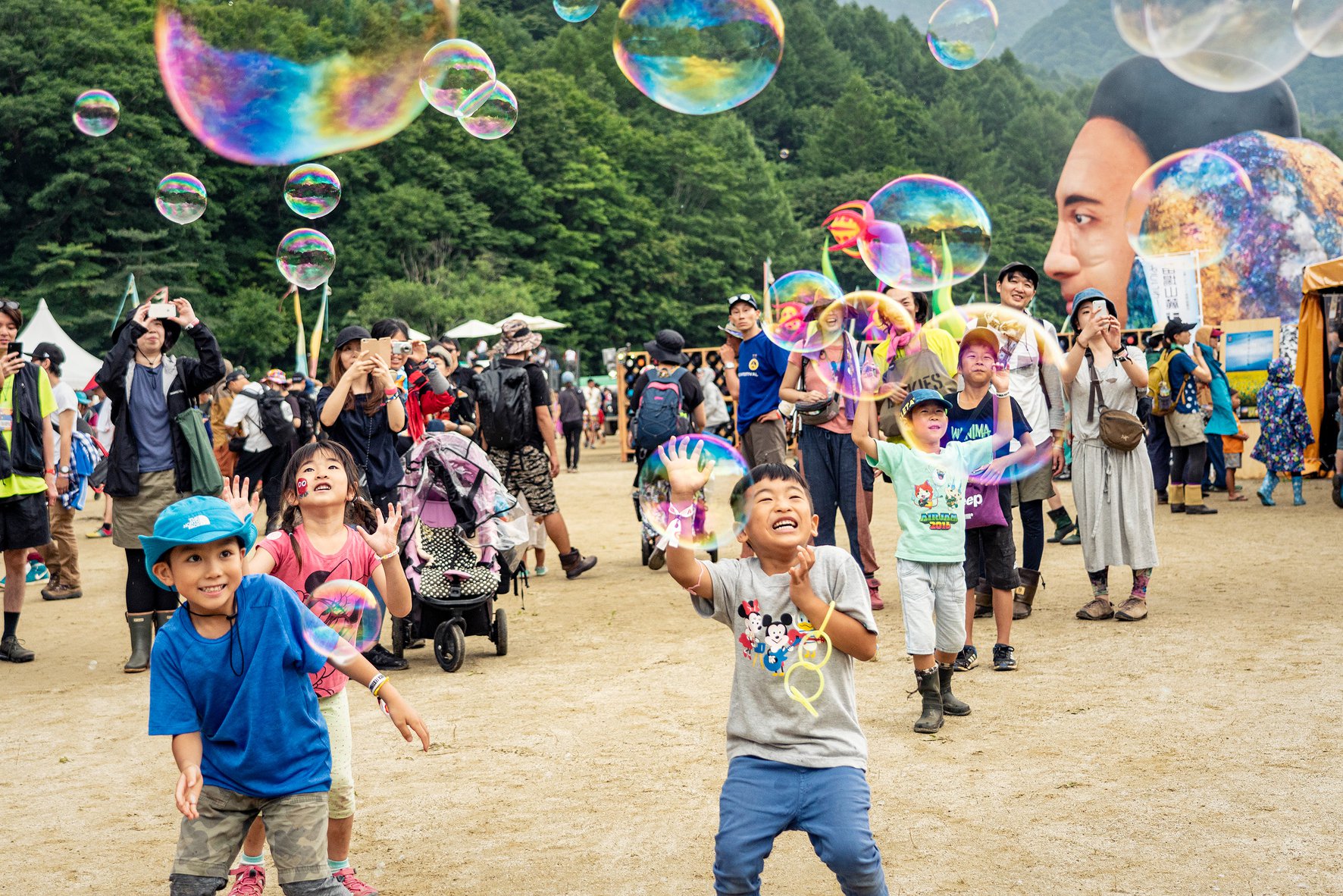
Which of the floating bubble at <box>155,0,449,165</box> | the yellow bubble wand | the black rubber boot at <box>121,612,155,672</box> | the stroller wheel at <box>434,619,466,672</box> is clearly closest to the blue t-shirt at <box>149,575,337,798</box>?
the yellow bubble wand

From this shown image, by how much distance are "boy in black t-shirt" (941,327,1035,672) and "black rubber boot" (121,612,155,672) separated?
4479 millimetres

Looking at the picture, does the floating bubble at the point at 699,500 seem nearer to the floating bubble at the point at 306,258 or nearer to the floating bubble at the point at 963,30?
the floating bubble at the point at 306,258

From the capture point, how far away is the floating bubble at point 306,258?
9.96 metres

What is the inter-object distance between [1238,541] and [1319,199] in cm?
2529

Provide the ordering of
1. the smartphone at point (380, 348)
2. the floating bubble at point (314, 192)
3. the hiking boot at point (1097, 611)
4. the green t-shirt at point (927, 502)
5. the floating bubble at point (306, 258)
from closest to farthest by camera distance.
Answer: the green t-shirt at point (927, 502) → the smartphone at point (380, 348) → the hiking boot at point (1097, 611) → the floating bubble at point (314, 192) → the floating bubble at point (306, 258)

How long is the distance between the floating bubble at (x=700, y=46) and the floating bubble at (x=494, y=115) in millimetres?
1733

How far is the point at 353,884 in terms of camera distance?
396 centimetres

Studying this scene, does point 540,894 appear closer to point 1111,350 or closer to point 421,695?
point 421,695

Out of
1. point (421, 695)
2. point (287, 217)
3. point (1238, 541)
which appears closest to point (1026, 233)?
point (287, 217)

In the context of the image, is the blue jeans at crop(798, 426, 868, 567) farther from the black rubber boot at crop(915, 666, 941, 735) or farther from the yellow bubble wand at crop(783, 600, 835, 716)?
the yellow bubble wand at crop(783, 600, 835, 716)

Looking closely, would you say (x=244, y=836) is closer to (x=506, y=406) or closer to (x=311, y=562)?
(x=311, y=562)

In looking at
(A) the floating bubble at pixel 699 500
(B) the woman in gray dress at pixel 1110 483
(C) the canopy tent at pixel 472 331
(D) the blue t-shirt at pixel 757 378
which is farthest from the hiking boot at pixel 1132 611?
(C) the canopy tent at pixel 472 331

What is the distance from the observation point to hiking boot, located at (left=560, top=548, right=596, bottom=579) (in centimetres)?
1061

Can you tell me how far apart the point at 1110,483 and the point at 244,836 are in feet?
19.4
